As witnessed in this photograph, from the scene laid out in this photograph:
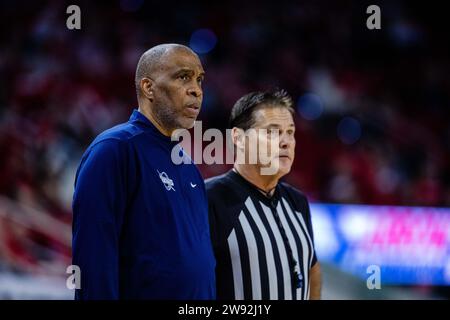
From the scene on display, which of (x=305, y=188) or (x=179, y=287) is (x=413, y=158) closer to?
(x=305, y=188)

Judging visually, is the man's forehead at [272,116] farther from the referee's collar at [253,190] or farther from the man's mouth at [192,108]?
the man's mouth at [192,108]

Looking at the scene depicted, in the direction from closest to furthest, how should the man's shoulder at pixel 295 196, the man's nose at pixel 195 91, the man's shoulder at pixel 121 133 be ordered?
the man's shoulder at pixel 121 133 → the man's nose at pixel 195 91 → the man's shoulder at pixel 295 196

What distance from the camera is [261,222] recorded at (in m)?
2.60

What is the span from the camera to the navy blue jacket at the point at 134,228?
6.40 ft

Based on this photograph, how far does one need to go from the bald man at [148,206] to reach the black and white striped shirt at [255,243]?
0.80 ft

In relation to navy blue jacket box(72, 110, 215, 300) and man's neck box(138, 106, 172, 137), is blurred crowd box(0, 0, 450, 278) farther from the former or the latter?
navy blue jacket box(72, 110, 215, 300)

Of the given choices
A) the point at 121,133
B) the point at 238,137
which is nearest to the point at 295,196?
the point at 238,137

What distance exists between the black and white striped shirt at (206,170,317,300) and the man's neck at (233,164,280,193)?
0.02m

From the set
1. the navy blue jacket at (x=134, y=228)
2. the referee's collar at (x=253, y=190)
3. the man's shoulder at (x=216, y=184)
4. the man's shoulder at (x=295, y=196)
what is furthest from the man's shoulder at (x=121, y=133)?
the man's shoulder at (x=295, y=196)

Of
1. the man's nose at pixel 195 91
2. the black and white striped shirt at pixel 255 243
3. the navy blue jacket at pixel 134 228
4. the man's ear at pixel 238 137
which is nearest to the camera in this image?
the navy blue jacket at pixel 134 228

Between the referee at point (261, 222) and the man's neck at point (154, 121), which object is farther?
the referee at point (261, 222)
